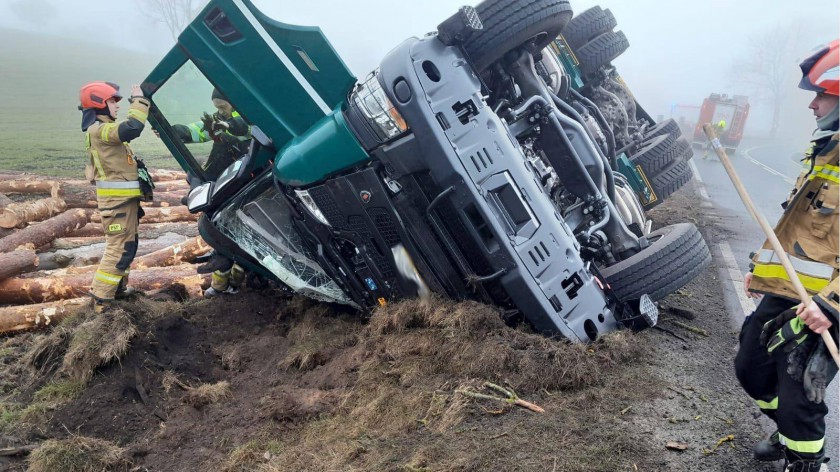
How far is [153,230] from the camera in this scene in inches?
316

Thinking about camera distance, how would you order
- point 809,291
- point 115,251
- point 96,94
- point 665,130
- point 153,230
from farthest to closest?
point 153,230 → point 665,130 → point 115,251 → point 96,94 → point 809,291

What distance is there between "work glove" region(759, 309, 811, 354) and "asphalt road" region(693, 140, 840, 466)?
31.9 inches

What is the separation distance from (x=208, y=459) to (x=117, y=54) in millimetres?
38231

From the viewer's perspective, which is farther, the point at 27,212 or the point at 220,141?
the point at 27,212

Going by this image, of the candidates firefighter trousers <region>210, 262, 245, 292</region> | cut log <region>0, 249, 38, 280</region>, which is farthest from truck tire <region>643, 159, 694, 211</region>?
cut log <region>0, 249, 38, 280</region>

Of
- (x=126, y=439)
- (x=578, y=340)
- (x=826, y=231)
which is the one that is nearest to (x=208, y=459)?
(x=126, y=439)

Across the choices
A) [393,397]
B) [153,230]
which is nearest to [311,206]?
[393,397]

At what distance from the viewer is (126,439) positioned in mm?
2986

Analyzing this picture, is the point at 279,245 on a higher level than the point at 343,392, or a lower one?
higher

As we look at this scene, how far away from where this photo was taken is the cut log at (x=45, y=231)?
20.0 ft

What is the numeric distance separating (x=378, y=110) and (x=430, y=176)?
0.49 m

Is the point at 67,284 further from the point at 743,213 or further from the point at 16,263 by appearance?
the point at 743,213

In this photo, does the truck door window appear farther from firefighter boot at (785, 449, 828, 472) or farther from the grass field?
firefighter boot at (785, 449, 828, 472)

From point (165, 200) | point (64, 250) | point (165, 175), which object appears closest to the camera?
point (64, 250)
